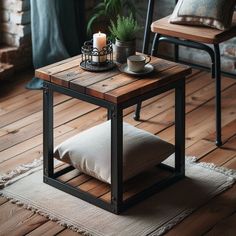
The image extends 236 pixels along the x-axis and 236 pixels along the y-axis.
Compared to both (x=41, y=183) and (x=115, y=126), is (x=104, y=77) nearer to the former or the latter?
(x=115, y=126)

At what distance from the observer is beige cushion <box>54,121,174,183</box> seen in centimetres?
259

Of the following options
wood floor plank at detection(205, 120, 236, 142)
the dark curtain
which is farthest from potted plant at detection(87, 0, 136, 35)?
wood floor plank at detection(205, 120, 236, 142)

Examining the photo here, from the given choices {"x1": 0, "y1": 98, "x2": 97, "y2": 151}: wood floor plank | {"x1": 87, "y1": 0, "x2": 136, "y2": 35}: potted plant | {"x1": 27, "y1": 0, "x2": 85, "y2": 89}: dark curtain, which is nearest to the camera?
{"x1": 0, "y1": 98, "x2": 97, "y2": 151}: wood floor plank

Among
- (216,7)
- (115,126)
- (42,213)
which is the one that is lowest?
(42,213)

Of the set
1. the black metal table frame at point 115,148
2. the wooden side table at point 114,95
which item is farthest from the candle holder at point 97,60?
the black metal table frame at point 115,148

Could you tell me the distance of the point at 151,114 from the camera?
336 centimetres

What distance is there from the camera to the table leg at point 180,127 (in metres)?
2.64

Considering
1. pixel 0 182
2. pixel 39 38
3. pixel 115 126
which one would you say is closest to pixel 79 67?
pixel 115 126

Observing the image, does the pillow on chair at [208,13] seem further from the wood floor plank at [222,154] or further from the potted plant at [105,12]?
the potted plant at [105,12]

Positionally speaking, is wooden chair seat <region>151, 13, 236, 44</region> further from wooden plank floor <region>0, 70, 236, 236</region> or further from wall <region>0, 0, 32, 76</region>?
wall <region>0, 0, 32, 76</region>

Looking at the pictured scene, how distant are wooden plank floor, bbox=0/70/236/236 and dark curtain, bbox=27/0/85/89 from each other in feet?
0.59

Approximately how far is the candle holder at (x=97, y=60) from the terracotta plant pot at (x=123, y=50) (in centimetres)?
3

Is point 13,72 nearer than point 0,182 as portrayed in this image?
No

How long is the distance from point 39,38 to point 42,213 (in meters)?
1.43
